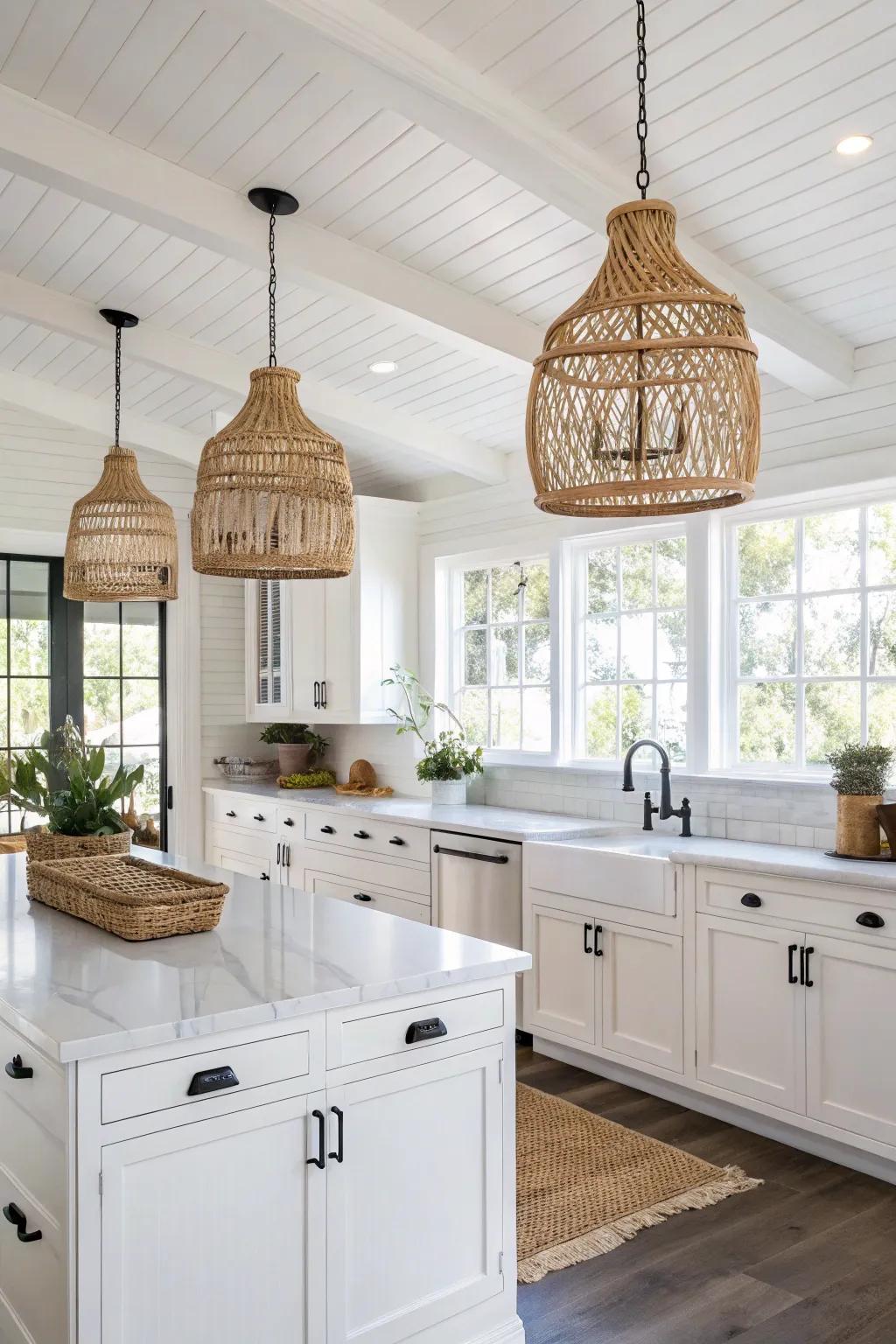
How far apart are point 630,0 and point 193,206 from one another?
5.11ft

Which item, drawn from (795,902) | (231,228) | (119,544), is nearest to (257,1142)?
(795,902)

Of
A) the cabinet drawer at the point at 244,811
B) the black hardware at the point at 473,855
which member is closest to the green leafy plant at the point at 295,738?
the cabinet drawer at the point at 244,811

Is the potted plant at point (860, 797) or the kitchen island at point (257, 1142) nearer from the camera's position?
the kitchen island at point (257, 1142)

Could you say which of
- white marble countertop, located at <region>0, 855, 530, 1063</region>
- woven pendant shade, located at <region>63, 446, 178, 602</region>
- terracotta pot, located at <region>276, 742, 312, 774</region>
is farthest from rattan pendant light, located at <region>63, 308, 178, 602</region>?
terracotta pot, located at <region>276, 742, 312, 774</region>

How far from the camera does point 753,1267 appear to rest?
2693mm

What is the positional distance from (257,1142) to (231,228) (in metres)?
2.76

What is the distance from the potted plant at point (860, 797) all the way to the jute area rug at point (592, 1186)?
1.05 metres

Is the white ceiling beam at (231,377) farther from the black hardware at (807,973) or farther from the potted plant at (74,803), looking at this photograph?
the black hardware at (807,973)

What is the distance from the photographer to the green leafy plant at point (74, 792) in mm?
3047

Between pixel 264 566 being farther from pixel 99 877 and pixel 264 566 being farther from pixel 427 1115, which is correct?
pixel 427 1115

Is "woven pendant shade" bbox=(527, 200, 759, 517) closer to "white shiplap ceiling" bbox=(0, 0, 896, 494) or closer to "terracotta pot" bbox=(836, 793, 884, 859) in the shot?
"white shiplap ceiling" bbox=(0, 0, 896, 494)

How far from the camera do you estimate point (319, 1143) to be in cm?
198

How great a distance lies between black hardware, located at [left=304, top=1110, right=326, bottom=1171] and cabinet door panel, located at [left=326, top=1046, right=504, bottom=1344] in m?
0.03

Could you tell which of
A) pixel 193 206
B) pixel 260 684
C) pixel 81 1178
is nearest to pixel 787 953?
pixel 81 1178
